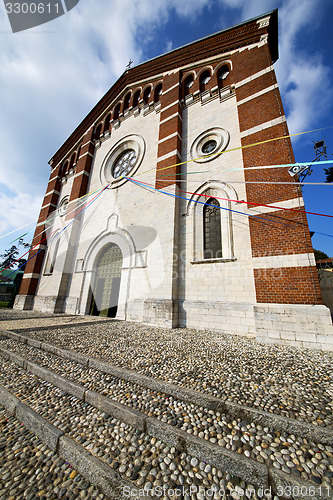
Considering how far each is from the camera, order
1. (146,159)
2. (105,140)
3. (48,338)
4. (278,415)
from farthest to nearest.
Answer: (105,140) < (146,159) < (48,338) < (278,415)

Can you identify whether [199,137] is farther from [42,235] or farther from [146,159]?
[42,235]

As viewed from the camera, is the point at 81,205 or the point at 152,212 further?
the point at 81,205

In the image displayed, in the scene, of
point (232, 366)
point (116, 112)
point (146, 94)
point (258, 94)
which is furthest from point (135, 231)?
point (116, 112)

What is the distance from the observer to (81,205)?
454 inches

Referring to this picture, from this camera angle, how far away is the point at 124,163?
11117mm

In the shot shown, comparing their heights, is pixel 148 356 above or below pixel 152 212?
below

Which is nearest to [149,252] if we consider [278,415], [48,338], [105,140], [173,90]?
[48,338]

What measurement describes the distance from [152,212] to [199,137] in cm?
418

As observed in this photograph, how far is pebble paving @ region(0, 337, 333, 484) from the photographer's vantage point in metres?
1.35

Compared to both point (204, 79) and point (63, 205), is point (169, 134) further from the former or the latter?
point (63, 205)

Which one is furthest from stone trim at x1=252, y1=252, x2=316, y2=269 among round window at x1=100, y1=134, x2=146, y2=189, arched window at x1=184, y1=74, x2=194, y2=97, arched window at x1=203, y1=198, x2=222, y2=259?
arched window at x1=184, y1=74, x2=194, y2=97

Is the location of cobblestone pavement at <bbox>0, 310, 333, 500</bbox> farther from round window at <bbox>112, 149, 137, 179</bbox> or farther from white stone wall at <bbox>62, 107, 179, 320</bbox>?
round window at <bbox>112, 149, 137, 179</bbox>

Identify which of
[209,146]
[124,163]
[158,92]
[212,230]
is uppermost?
[158,92]

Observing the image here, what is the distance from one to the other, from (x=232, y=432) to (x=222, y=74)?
518 inches
